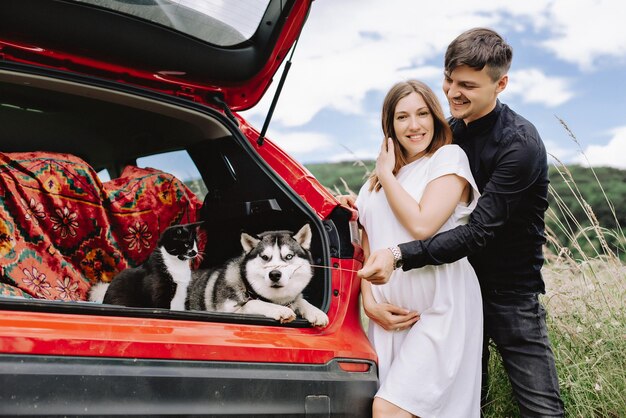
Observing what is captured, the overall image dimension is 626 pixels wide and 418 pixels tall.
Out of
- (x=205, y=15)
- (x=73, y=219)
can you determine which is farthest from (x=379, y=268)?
(x=73, y=219)

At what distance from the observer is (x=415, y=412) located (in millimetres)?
2195

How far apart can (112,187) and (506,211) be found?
5.92 ft

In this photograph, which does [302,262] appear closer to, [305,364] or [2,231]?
[305,364]

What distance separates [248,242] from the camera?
2658 mm

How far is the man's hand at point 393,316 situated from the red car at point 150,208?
95 mm

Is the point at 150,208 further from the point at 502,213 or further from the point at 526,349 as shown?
the point at 526,349

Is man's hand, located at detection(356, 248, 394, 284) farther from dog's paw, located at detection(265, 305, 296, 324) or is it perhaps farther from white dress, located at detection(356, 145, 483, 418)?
dog's paw, located at detection(265, 305, 296, 324)

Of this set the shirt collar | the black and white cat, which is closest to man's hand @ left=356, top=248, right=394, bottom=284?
the shirt collar

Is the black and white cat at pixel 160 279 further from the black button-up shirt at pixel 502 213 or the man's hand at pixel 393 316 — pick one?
the black button-up shirt at pixel 502 213

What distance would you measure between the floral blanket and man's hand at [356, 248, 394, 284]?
49.2 inches

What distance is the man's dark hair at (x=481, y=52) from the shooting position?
2373 mm

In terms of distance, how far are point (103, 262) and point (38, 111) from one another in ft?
2.71

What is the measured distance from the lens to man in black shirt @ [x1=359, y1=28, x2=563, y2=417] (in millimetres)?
2303

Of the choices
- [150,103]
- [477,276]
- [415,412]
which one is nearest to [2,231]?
[150,103]
